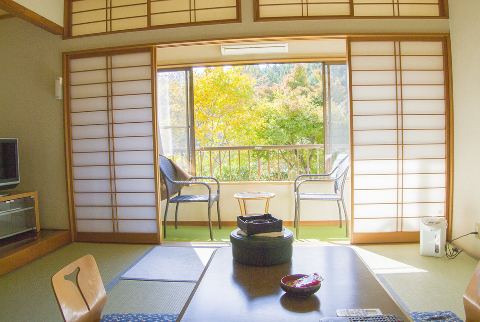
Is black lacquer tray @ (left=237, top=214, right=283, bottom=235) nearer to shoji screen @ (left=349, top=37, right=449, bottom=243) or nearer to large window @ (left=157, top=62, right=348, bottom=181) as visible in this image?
shoji screen @ (left=349, top=37, right=449, bottom=243)

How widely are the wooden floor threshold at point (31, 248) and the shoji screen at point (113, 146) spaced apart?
0.23 metres

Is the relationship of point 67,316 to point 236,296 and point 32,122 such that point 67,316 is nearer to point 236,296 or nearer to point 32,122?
point 236,296

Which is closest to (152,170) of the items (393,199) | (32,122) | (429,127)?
(32,122)

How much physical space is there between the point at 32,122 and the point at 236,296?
3588 millimetres

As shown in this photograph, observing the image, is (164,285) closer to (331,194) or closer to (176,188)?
(176,188)

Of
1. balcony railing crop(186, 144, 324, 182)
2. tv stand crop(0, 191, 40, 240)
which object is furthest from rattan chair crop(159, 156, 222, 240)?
tv stand crop(0, 191, 40, 240)

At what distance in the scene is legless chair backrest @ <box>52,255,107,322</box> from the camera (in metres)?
1.13

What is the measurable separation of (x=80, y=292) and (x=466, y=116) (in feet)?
11.2

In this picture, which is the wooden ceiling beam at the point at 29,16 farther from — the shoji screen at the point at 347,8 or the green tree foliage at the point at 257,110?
the green tree foliage at the point at 257,110

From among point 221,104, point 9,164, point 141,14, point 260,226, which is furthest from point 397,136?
point 9,164

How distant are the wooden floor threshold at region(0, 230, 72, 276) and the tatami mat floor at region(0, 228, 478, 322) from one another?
7 centimetres

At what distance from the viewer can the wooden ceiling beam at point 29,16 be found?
9.27 ft

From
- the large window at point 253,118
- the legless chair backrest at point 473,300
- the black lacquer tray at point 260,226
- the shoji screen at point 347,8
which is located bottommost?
the legless chair backrest at point 473,300

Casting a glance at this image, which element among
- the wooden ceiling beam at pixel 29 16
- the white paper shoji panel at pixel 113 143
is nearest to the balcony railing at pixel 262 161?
the white paper shoji panel at pixel 113 143
